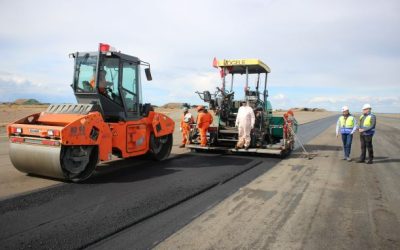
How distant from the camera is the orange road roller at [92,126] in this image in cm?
643

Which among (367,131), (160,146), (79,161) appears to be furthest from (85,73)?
(367,131)

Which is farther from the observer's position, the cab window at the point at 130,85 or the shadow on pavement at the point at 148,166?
the cab window at the point at 130,85

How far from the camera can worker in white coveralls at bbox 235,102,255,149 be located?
10195 mm

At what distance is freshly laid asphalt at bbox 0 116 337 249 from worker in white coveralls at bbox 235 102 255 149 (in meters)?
2.16

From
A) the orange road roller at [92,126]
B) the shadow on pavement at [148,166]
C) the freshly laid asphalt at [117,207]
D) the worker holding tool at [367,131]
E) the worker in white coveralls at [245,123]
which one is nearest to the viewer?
the freshly laid asphalt at [117,207]

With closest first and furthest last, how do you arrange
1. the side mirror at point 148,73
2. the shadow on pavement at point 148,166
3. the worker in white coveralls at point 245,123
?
1. the shadow on pavement at point 148,166
2. the side mirror at point 148,73
3. the worker in white coveralls at point 245,123

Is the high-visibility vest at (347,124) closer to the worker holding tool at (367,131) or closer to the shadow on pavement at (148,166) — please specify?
the worker holding tool at (367,131)

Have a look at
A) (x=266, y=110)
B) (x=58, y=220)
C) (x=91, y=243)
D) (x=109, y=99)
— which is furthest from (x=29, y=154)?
(x=266, y=110)

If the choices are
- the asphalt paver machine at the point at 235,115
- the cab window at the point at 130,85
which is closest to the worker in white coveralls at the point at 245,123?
the asphalt paver machine at the point at 235,115

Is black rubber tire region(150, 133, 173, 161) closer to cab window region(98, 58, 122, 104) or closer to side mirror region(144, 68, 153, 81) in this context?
side mirror region(144, 68, 153, 81)

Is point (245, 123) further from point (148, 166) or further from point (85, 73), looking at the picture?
point (85, 73)

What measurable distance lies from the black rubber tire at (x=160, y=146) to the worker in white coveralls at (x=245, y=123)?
2033mm

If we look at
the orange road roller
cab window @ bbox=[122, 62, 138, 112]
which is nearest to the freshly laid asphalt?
the orange road roller

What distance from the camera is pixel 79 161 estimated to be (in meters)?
6.79
